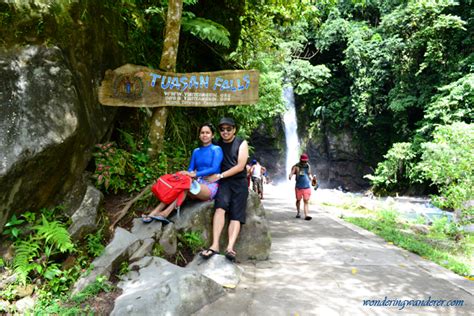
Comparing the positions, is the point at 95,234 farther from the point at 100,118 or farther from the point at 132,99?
the point at 132,99

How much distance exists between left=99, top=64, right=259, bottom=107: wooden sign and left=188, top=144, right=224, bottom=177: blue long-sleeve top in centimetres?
101

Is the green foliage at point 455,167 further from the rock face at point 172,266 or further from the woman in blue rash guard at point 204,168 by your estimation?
the woman in blue rash guard at point 204,168

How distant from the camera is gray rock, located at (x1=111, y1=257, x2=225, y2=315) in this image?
284 cm

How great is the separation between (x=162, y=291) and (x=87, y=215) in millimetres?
1476

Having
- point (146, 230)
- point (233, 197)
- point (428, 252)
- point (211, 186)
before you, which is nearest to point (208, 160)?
point (211, 186)

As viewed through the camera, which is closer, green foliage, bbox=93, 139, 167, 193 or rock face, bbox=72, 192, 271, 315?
rock face, bbox=72, 192, 271, 315

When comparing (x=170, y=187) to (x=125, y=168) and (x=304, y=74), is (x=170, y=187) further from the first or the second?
(x=304, y=74)

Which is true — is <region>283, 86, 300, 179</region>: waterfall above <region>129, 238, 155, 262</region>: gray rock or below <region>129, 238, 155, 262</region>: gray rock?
above

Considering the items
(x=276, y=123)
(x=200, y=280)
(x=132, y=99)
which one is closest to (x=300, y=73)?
(x=276, y=123)

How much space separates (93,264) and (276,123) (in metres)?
25.9

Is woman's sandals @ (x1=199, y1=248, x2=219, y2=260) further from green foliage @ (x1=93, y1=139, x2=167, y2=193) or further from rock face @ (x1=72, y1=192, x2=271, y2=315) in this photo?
green foliage @ (x1=93, y1=139, x2=167, y2=193)

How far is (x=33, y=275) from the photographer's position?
321 centimetres

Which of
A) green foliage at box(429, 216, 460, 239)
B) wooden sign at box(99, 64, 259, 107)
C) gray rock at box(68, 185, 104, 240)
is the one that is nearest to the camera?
gray rock at box(68, 185, 104, 240)

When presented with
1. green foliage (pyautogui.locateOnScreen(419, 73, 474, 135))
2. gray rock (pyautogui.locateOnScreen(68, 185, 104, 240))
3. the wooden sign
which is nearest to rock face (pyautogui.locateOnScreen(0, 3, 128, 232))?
gray rock (pyautogui.locateOnScreen(68, 185, 104, 240))
